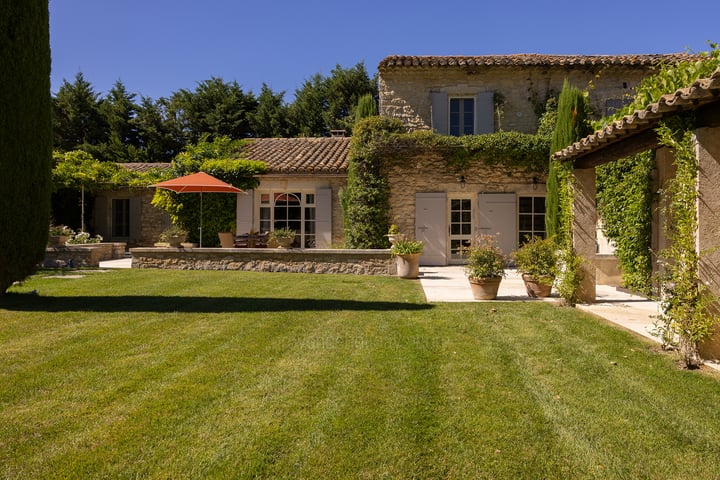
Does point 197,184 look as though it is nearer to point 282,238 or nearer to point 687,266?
point 282,238

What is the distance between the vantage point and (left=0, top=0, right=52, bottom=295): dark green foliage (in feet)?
21.8

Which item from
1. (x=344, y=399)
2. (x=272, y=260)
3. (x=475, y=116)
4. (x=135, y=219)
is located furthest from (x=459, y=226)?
(x=135, y=219)

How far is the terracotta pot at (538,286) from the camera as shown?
25.4ft

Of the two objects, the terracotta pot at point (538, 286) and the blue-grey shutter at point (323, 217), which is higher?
the blue-grey shutter at point (323, 217)

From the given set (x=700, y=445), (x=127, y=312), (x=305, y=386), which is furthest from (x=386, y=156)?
(x=700, y=445)

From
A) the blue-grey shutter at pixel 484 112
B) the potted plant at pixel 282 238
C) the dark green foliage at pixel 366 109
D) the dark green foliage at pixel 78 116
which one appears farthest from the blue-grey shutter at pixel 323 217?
the dark green foliage at pixel 78 116

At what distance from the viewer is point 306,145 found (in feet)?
57.0

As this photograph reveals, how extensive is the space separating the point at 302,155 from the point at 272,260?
546 cm

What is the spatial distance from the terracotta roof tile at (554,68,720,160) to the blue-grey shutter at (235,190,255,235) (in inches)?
403

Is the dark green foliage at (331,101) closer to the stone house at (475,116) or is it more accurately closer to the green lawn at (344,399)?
the stone house at (475,116)

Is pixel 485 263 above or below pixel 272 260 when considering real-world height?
above

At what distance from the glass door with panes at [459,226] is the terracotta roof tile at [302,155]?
352 cm

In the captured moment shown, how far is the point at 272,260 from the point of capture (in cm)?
1147

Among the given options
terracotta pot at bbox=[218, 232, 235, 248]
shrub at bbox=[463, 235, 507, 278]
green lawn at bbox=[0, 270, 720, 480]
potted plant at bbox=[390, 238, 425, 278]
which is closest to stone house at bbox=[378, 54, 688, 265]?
potted plant at bbox=[390, 238, 425, 278]
